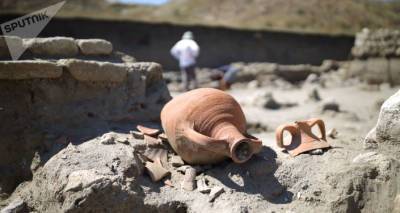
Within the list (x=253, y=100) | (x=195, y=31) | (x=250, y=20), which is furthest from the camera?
(x=250, y=20)

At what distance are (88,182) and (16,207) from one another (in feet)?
2.13

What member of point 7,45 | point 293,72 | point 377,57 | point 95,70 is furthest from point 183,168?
point 293,72

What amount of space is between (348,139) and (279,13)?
74.0 ft

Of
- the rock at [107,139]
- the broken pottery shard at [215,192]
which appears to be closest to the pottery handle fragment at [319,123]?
the broken pottery shard at [215,192]

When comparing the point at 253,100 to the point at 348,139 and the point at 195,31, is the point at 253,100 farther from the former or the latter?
the point at 195,31

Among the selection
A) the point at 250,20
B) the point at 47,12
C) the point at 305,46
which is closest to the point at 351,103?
the point at 47,12

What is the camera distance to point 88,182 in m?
3.20

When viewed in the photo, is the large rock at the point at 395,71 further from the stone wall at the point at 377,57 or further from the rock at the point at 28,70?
the rock at the point at 28,70

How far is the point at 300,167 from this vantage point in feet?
12.1

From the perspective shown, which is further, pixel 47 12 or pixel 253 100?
pixel 253 100

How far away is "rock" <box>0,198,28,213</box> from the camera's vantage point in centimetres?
329

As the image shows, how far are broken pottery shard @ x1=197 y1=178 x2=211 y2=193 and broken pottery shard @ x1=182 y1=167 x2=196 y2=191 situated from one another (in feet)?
0.14

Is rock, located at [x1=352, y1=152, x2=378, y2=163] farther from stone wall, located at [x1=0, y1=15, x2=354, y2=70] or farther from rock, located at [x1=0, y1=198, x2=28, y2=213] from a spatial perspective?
stone wall, located at [x1=0, y1=15, x2=354, y2=70]

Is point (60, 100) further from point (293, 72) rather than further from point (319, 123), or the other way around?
point (293, 72)
